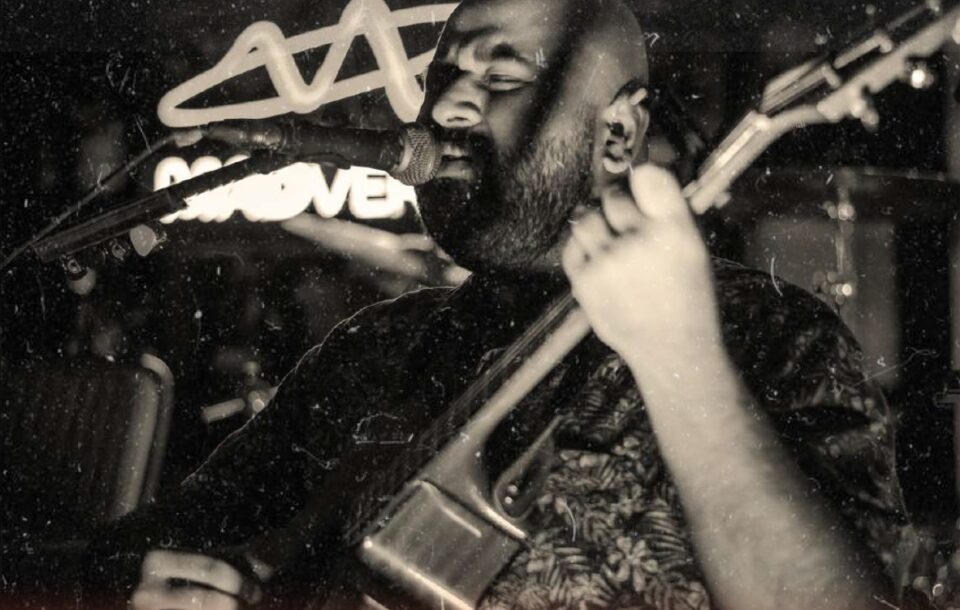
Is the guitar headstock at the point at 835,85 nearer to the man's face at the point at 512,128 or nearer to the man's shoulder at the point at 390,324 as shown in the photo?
the man's face at the point at 512,128

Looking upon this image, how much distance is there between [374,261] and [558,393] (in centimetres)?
86

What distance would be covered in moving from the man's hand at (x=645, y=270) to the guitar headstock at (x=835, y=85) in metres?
0.04

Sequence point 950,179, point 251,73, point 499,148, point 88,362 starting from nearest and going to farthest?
point 499,148, point 88,362, point 950,179, point 251,73

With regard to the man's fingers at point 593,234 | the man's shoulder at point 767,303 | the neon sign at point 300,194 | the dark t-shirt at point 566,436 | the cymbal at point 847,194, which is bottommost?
the cymbal at point 847,194

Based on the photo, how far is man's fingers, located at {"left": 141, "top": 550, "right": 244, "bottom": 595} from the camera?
0.70m

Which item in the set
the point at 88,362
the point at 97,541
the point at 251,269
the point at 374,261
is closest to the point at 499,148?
the point at 97,541

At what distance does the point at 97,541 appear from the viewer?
84cm

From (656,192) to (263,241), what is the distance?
1.15m

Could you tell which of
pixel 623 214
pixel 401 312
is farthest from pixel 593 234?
pixel 401 312

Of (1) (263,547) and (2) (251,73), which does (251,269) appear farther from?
(1) (263,547)

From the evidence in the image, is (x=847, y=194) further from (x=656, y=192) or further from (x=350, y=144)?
(x=350, y=144)

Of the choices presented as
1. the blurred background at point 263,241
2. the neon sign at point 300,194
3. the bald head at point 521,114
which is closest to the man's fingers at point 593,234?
the bald head at point 521,114

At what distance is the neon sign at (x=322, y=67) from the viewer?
1419 millimetres

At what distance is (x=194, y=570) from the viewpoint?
0.71m
